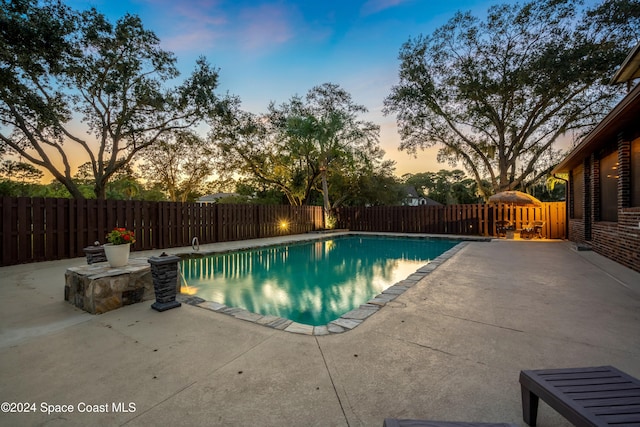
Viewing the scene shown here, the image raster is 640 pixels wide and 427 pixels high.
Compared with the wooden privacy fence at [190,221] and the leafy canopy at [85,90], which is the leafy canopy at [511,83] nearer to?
the wooden privacy fence at [190,221]

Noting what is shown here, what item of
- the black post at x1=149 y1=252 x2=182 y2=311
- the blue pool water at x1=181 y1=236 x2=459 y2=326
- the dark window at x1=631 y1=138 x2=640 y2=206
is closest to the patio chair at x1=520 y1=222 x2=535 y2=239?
the blue pool water at x1=181 y1=236 x2=459 y2=326

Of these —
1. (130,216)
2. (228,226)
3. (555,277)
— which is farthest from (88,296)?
(228,226)

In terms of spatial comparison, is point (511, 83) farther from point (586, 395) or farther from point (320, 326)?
point (586, 395)

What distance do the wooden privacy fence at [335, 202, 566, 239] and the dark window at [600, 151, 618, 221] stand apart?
4.82 m

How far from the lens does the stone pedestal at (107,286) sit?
2842 mm

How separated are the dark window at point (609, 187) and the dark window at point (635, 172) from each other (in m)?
0.73

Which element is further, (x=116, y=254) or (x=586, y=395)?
(x=116, y=254)

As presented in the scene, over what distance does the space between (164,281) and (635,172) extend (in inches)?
290

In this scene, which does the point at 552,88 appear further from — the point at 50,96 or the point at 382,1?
the point at 50,96

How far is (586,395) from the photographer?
1097 mm

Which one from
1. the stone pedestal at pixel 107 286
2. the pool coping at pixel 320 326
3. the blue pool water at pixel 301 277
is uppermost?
the stone pedestal at pixel 107 286

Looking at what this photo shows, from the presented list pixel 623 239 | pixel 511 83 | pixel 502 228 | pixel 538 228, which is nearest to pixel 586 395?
pixel 623 239

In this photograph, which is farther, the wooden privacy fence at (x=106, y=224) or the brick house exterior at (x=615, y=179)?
the wooden privacy fence at (x=106, y=224)

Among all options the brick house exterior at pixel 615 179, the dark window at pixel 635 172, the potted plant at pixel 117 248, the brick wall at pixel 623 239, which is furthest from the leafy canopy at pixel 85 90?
the brick wall at pixel 623 239
